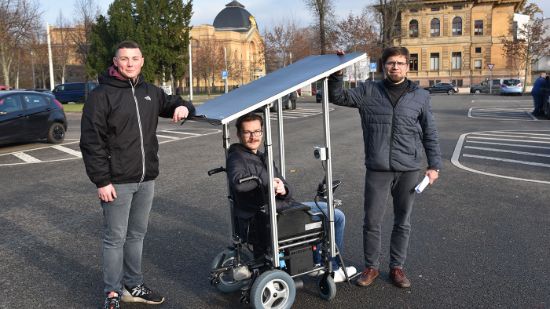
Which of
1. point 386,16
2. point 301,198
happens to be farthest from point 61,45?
point 301,198

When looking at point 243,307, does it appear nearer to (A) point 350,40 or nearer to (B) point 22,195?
(B) point 22,195

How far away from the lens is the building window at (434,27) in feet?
224

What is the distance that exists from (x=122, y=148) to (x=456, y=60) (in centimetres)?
7110

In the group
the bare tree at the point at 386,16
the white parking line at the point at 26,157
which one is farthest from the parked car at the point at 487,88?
the white parking line at the point at 26,157

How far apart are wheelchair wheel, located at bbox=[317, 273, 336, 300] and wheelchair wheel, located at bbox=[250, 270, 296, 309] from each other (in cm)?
32

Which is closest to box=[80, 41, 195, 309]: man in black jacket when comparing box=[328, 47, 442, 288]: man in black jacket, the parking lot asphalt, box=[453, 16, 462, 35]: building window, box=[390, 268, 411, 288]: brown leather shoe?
the parking lot asphalt

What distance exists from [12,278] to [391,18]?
174ft

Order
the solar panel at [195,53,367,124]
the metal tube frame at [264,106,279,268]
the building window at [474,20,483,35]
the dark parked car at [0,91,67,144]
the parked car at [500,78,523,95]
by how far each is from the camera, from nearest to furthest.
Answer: the solar panel at [195,53,367,124], the metal tube frame at [264,106,279,268], the dark parked car at [0,91,67,144], the parked car at [500,78,523,95], the building window at [474,20,483,35]

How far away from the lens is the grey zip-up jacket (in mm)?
3871

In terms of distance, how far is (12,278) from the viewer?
4.38 meters

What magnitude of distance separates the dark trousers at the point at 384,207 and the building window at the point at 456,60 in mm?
69505

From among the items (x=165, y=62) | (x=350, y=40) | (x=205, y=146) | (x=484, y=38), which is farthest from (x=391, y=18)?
(x=205, y=146)

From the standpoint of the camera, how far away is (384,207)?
4.02 metres

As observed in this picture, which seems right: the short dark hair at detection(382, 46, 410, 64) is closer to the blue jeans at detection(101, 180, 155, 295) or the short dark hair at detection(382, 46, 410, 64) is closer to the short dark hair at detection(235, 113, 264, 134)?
the short dark hair at detection(235, 113, 264, 134)
